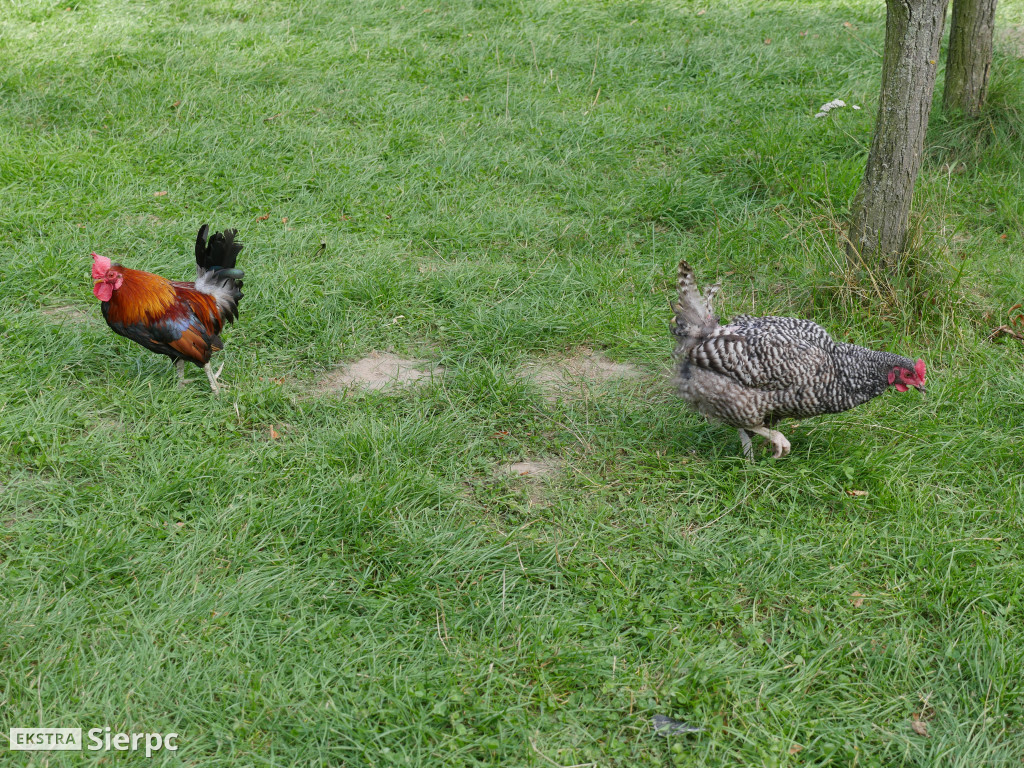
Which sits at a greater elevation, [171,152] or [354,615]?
[171,152]

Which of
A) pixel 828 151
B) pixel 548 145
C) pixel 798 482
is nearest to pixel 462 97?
pixel 548 145

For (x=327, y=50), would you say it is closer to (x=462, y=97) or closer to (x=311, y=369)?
(x=462, y=97)

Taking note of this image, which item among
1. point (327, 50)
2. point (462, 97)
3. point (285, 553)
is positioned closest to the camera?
point (285, 553)

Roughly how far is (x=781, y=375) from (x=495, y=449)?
54.6 inches

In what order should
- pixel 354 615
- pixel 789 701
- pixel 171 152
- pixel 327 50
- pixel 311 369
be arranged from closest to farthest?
pixel 789 701
pixel 354 615
pixel 311 369
pixel 171 152
pixel 327 50

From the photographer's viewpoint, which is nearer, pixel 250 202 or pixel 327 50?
pixel 250 202

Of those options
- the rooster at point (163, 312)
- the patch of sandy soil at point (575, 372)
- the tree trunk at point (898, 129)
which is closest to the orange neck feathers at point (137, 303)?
the rooster at point (163, 312)

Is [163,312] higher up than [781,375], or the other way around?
[163,312]

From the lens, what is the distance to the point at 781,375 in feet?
12.6

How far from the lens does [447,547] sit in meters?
3.54

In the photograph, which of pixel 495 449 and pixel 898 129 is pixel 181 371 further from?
pixel 898 129

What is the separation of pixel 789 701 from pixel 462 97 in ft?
20.9

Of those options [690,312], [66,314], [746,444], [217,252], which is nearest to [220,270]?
[217,252]

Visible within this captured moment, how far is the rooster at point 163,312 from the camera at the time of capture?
4.27 metres
